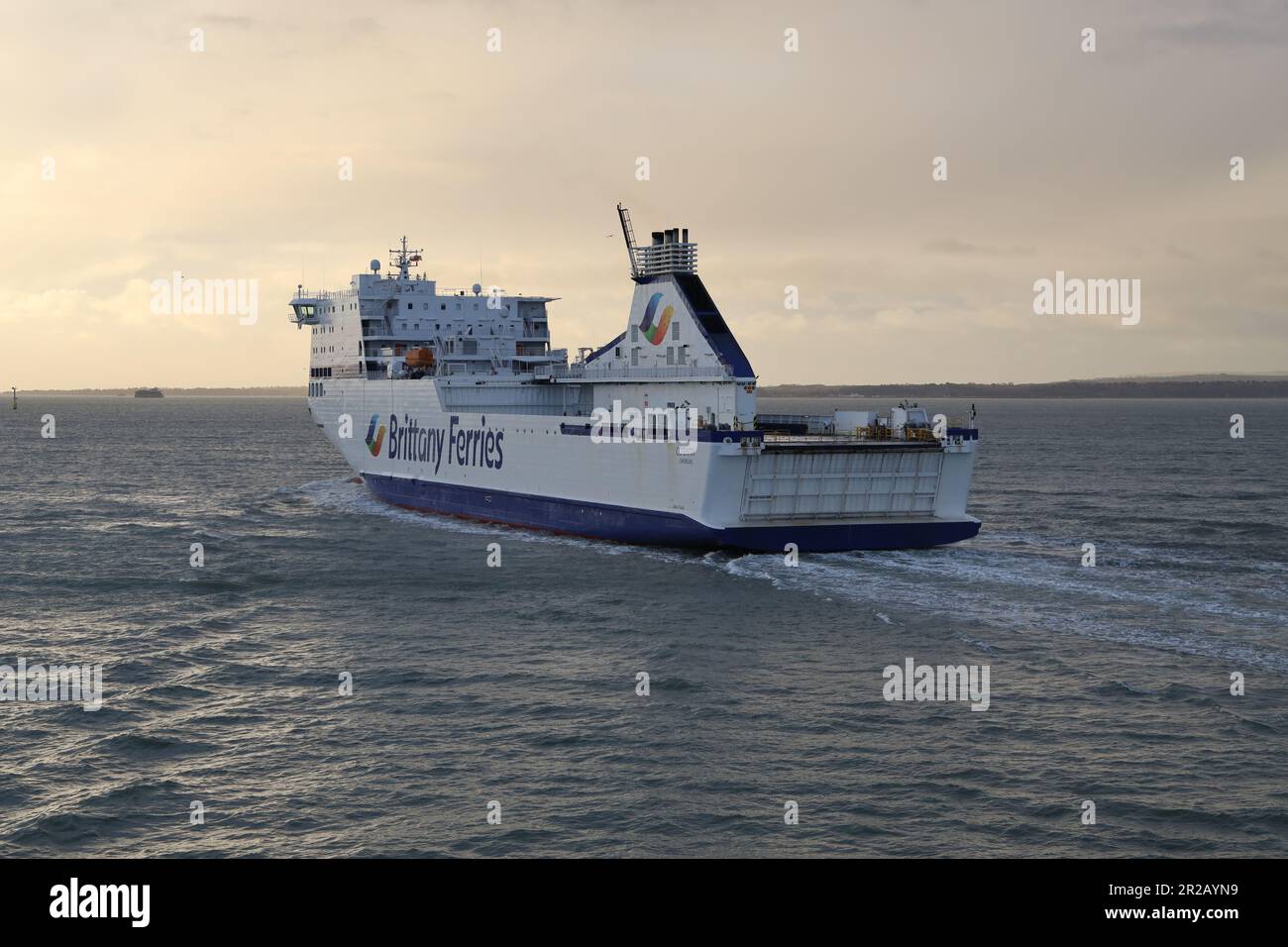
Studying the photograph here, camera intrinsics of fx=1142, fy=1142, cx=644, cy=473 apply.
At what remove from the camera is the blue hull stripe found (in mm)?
38094

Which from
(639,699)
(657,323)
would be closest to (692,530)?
(657,323)

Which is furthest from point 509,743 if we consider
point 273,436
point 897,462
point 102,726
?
point 273,436

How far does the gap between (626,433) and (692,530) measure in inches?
185

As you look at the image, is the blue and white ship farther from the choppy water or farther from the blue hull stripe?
the choppy water

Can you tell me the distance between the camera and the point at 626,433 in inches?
1608

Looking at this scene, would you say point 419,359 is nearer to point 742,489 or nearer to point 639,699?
point 742,489

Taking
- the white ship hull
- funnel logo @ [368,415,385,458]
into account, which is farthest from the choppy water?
funnel logo @ [368,415,385,458]

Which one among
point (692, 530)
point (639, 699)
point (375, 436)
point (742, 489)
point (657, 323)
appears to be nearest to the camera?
point (639, 699)

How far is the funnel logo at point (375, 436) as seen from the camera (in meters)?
57.8

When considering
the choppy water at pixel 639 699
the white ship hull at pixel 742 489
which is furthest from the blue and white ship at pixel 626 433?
the choppy water at pixel 639 699

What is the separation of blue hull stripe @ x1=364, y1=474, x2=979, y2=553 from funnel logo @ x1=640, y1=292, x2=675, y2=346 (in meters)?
7.63

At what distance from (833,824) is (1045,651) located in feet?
35.6

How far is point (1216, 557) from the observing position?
37375mm
